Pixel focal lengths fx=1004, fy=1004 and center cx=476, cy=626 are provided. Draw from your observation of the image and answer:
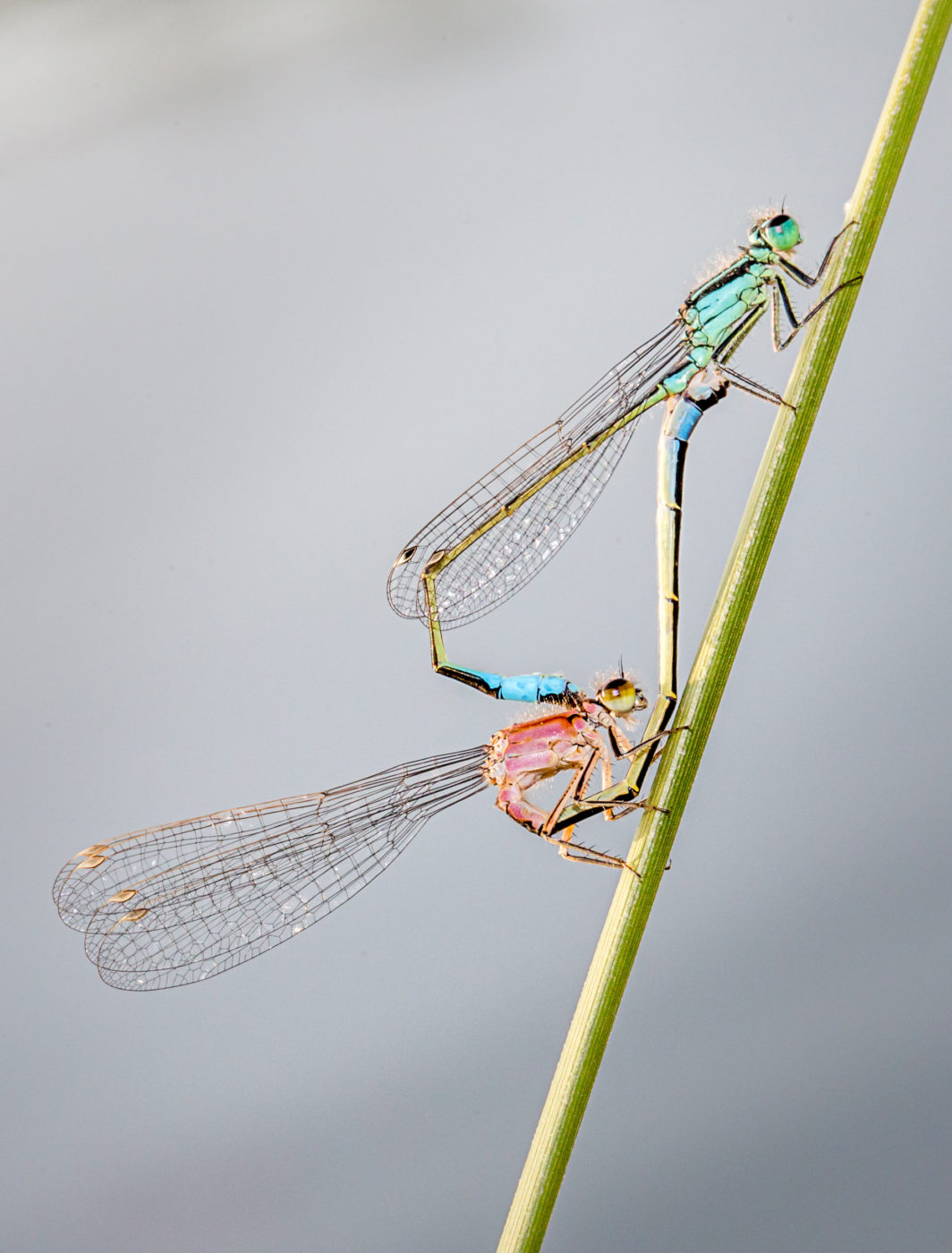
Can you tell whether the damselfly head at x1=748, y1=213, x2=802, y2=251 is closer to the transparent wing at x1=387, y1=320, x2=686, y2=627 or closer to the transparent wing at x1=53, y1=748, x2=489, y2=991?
the transparent wing at x1=387, y1=320, x2=686, y2=627

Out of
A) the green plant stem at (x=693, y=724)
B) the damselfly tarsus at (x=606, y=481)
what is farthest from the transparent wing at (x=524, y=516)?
the green plant stem at (x=693, y=724)

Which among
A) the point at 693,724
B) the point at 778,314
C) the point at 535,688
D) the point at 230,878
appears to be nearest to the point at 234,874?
the point at 230,878

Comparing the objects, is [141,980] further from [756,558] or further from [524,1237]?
[756,558]

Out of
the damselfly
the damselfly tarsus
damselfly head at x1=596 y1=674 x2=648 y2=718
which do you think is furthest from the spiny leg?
the damselfly

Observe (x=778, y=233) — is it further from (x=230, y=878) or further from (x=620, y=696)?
(x=230, y=878)

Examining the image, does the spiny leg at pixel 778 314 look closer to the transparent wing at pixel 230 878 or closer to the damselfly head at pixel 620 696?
the damselfly head at pixel 620 696

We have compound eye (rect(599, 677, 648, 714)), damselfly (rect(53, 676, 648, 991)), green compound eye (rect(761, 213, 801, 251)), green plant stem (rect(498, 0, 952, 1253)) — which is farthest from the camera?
damselfly (rect(53, 676, 648, 991))
